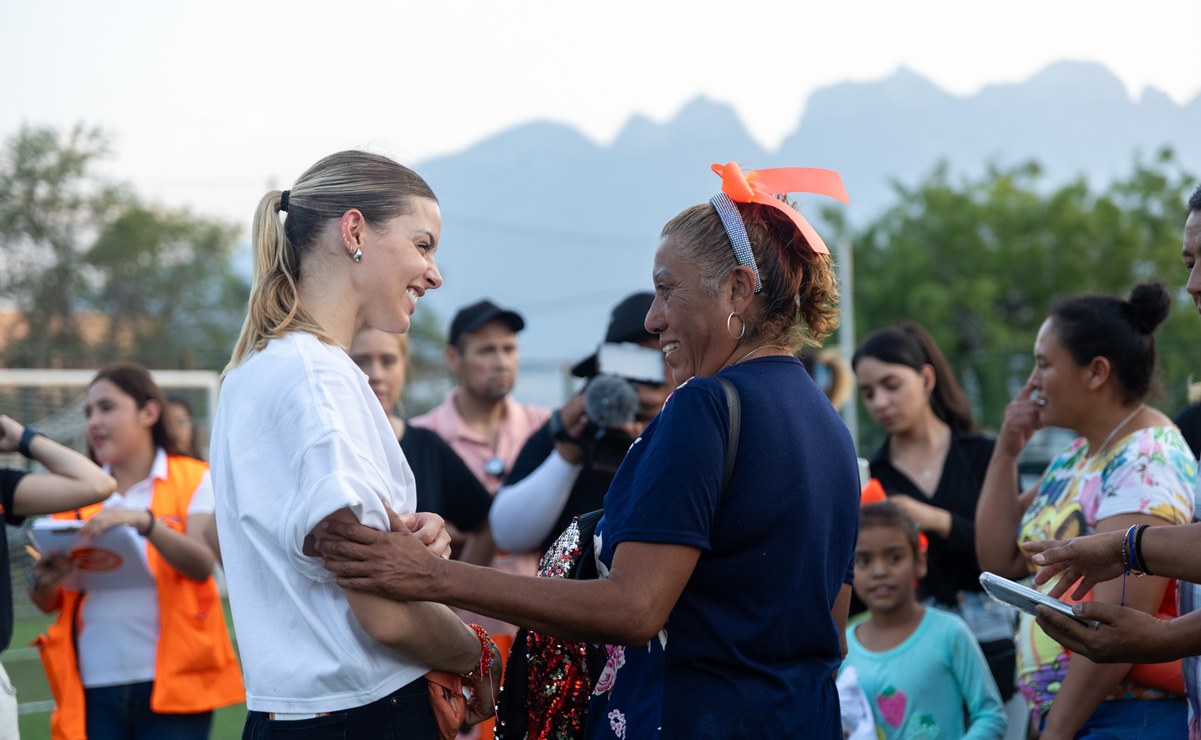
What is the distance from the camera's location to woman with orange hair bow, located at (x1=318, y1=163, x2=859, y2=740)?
2143 mm

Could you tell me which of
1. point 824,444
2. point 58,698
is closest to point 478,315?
point 58,698

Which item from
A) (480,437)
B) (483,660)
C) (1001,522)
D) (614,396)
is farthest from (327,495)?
(480,437)

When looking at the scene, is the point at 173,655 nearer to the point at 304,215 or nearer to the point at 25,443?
the point at 25,443

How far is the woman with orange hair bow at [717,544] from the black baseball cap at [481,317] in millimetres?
3010

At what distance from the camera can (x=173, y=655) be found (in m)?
4.30

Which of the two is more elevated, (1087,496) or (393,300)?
(393,300)

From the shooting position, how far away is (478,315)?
541cm

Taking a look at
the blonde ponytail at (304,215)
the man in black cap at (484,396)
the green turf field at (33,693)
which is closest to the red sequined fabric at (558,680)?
the blonde ponytail at (304,215)

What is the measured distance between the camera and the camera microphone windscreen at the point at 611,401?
3.75 m

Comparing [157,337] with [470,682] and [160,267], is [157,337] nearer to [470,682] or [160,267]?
[160,267]

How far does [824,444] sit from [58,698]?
3.36m

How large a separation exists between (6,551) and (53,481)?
0.32m

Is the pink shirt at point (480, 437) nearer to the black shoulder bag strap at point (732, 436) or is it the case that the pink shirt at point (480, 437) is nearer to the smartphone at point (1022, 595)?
the smartphone at point (1022, 595)

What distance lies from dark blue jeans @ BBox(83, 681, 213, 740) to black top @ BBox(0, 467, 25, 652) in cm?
76
